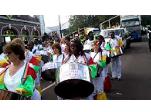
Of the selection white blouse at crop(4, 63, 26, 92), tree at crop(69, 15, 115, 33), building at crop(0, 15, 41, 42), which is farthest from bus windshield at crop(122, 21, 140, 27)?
white blouse at crop(4, 63, 26, 92)

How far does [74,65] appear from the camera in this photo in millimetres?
3104

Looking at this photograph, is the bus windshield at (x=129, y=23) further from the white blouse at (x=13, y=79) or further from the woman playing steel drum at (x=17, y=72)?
the white blouse at (x=13, y=79)

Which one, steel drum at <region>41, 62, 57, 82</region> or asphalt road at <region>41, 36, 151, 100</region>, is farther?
asphalt road at <region>41, 36, 151, 100</region>

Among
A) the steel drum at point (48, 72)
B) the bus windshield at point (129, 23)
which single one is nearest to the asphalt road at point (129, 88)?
the steel drum at point (48, 72)

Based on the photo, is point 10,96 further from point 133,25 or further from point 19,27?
point 19,27

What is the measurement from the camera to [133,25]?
27422mm

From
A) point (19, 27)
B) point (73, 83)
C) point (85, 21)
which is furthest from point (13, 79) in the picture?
point (85, 21)

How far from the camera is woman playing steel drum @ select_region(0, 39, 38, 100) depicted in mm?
3297

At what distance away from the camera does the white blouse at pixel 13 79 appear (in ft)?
11.0

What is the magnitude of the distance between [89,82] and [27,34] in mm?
34165

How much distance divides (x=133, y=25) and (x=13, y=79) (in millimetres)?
24675

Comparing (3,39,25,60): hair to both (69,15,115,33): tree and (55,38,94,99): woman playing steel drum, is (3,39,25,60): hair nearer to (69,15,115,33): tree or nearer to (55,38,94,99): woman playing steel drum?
(55,38,94,99): woman playing steel drum

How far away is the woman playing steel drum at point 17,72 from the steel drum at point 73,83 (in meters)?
0.36
